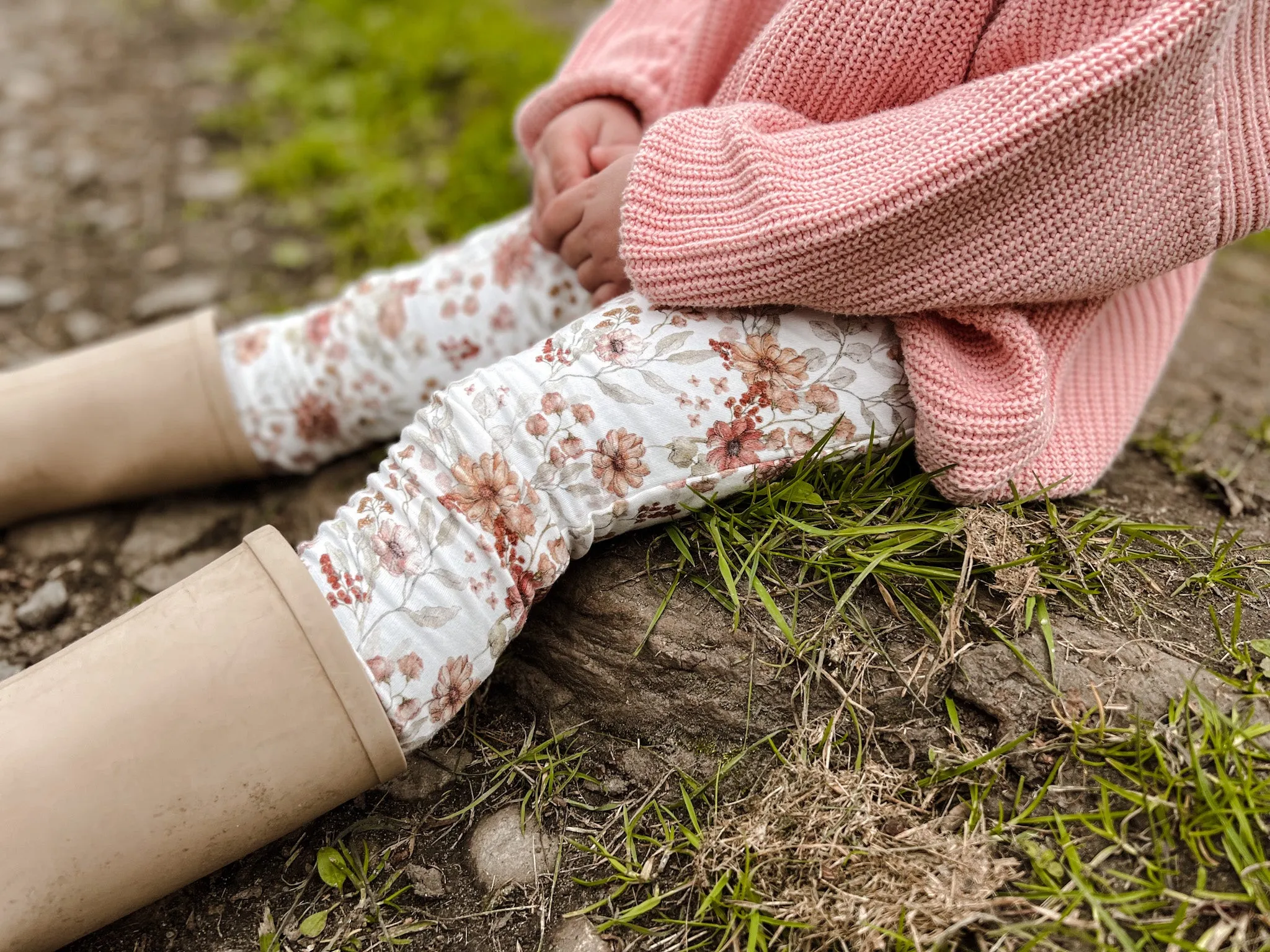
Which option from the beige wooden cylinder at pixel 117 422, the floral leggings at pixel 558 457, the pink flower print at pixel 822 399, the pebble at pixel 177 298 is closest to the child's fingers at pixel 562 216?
the floral leggings at pixel 558 457

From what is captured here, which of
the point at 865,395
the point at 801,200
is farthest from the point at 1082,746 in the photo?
the point at 801,200

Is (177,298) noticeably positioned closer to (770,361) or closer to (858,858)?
(770,361)

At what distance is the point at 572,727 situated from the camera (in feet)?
4.90

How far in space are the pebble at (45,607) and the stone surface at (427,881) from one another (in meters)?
0.86

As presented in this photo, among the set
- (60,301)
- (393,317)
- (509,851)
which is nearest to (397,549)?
(509,851)

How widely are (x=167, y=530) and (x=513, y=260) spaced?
87 cm

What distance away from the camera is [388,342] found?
1832mm

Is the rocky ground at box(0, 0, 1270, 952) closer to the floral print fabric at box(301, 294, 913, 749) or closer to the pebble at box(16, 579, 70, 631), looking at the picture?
the pebble at box(16, 579, 70, 631)

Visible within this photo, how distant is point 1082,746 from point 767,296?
712 millimetres

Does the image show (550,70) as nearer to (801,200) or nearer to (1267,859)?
(801,200)

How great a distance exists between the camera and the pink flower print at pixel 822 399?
142 cm

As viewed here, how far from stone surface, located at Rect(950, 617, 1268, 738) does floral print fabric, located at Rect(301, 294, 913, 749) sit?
1.18ft

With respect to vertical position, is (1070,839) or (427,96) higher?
(427,96)

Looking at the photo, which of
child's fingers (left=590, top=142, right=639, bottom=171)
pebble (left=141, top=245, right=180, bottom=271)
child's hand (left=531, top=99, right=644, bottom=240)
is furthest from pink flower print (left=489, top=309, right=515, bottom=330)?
pebble (left=141, top=245, right=180, bottom=271)
